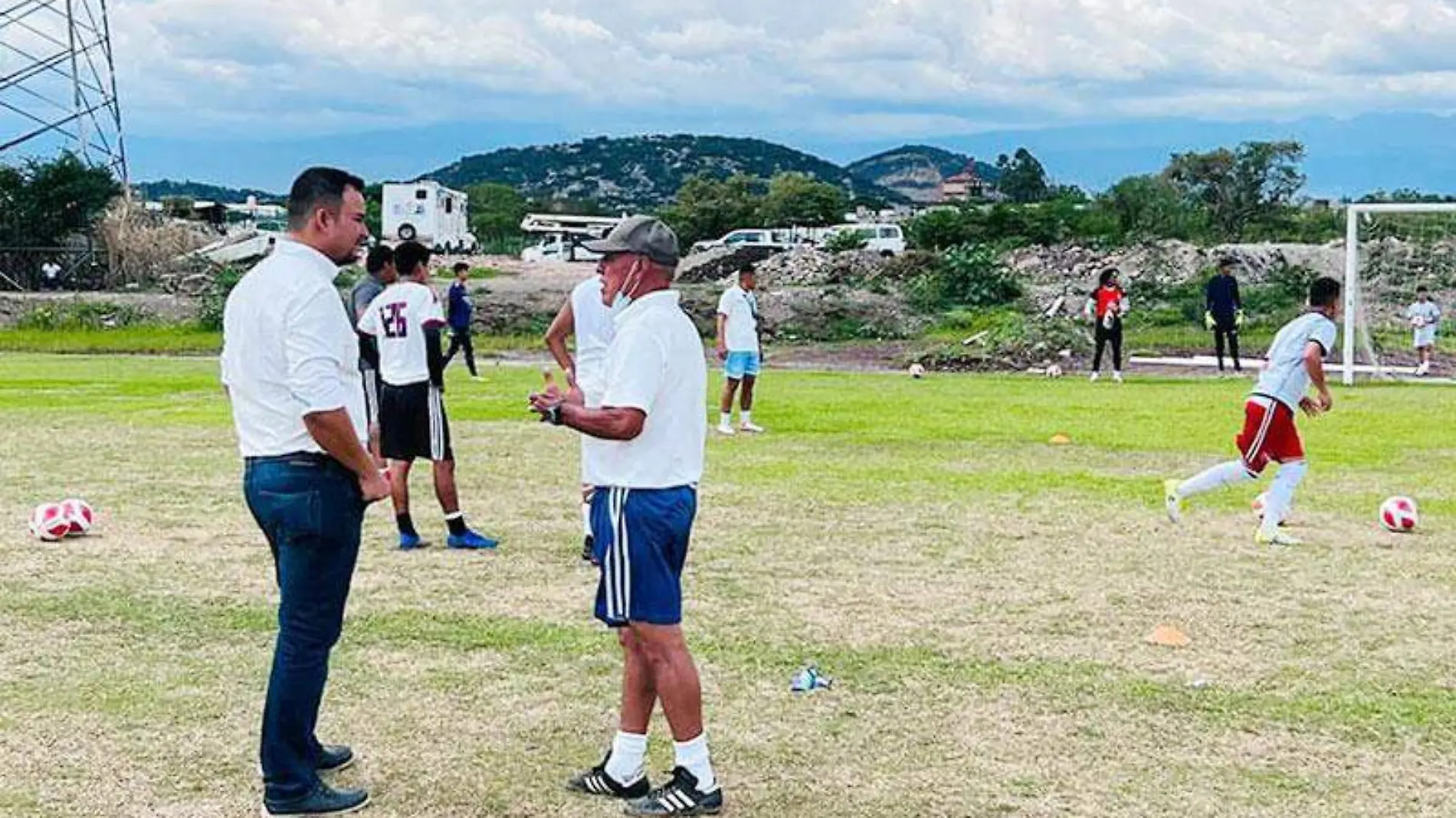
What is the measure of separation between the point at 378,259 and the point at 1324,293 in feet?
21.8

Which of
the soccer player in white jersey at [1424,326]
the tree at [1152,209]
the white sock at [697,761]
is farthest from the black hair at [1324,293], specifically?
the tree at [1152,209]

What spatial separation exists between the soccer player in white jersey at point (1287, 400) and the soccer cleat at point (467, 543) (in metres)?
5.45

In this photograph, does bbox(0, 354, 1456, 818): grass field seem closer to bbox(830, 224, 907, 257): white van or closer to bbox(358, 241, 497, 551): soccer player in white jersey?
bbox(358, 241, 497, 551): soccer player in white jersey

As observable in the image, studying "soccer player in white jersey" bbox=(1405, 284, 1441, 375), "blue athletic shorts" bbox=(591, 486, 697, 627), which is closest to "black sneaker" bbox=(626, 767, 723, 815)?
"blue athletic shorts" bbox=(591, 486, 697, 627)

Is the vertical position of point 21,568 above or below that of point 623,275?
below

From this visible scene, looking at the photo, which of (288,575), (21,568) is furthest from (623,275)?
(21,568)

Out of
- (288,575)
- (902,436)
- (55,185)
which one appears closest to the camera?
(288,575)

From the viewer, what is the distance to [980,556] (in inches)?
416

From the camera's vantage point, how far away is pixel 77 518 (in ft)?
36.6

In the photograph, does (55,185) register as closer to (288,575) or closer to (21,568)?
(21,568)

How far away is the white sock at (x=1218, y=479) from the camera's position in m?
11.5

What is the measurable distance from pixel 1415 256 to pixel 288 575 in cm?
3294

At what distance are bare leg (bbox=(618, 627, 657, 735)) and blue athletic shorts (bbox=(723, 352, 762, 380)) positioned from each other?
468 inches

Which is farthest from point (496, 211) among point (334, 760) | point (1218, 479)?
point (334, 760)
